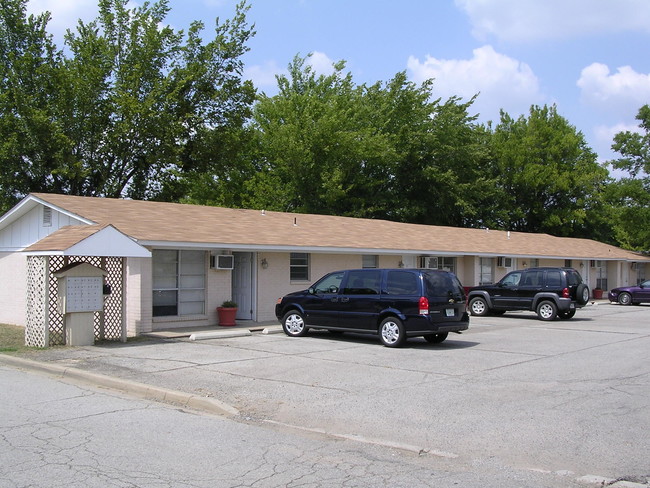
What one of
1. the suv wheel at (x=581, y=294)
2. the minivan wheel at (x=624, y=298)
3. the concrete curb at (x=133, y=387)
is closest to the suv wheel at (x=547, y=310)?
the suv wheel at (x=581, y=294)

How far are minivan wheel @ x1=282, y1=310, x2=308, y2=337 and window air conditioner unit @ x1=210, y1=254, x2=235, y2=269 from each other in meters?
2.64

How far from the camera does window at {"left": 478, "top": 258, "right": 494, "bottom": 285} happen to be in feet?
104

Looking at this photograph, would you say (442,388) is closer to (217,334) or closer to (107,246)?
(217,334)

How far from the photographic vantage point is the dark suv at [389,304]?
1483 centimetres

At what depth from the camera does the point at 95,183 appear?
1400 inches

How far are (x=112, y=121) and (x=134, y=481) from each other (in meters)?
32.1

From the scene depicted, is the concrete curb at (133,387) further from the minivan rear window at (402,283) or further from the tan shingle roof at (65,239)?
the minivan rear window at (402,283)

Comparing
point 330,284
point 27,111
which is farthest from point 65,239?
point 27,111

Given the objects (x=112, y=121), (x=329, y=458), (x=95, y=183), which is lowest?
(x=329, y=458)

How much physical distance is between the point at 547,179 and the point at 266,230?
36.4 m

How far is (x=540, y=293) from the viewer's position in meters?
23.7

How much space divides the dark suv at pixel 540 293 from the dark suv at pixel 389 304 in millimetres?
8992

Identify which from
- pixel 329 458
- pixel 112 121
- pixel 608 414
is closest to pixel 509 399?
pixel 608 414

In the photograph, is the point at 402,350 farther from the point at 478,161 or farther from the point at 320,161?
the point at 478,161
